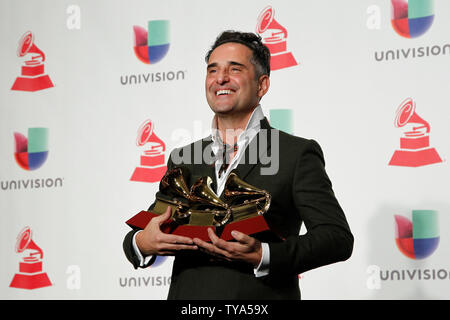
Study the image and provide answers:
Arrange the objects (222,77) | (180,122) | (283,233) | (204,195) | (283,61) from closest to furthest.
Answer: (204,195)
(283,233)
(222,77)
(283,61)
(180,122)

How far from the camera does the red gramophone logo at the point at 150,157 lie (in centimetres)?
301

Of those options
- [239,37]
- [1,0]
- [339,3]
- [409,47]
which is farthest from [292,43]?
[1,0]

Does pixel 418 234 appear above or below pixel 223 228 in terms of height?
below

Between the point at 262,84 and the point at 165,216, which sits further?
the point at 262,84

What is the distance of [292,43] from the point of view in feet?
9.23

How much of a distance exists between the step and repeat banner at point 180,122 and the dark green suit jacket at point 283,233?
3.94ft

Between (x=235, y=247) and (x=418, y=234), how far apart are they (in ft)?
5.07

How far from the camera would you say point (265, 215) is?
136 centimetres

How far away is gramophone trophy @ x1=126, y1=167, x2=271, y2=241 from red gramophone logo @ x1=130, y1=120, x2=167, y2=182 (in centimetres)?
162

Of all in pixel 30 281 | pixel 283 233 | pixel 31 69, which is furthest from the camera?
pixel 31 69

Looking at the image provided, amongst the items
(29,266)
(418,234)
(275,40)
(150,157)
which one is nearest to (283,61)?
(275,40)

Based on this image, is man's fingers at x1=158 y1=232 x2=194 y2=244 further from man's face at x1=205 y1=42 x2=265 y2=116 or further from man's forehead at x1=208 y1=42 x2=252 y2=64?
man's forehead at x1=208 y1=42 x2=252 y2=64

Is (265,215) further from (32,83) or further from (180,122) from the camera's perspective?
(32,83)

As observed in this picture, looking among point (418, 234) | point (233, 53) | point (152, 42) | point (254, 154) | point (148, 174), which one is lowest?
point (418, 234)
